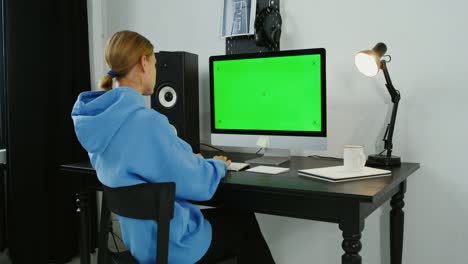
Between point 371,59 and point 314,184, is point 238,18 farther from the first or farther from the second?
point 314,184

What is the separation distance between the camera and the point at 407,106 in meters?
1.91

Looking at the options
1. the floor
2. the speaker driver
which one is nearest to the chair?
the speaker driver

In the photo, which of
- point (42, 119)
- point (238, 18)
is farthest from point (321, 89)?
point (42, 119)

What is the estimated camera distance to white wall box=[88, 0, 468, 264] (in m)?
1.83

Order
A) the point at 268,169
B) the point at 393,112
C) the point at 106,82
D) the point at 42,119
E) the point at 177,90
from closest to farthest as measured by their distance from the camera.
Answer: the point at 106,82 → the point at 268,169 → the point at 393,112 → the point at 177,90 → the point at 42,119

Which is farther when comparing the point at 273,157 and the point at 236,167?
the point at 273,157

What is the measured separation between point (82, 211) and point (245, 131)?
2.66ft

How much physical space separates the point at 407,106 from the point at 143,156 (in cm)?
120

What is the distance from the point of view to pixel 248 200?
1548 mm

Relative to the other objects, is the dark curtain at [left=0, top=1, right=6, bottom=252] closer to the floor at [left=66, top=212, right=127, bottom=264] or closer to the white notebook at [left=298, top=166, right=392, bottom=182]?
the floor at [left=66, top=212, right=127, bottom=264]

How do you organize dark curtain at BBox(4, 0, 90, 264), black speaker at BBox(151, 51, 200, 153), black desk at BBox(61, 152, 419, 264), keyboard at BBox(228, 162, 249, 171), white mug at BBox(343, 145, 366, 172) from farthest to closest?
dark curtain at BBox(4, 0, 90, 264)
black speaker at BBox(151, 51, 200, 153)
keyboard at BBox(228, 162, 249, 171)
white mug at BBox(343, 145, 366, 172)
black desk at BBox(61, 152, 419, 264)

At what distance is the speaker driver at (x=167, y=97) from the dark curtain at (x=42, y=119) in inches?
26.2

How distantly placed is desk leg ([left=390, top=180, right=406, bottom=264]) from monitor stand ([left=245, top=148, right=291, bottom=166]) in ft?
1.61

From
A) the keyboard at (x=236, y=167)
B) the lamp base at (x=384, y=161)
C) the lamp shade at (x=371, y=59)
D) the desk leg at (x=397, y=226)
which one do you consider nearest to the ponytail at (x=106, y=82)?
the keyboard at (x=236, y=167)
